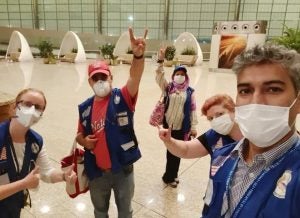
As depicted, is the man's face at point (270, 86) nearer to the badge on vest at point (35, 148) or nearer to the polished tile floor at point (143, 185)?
the badge on vest at point (35, 148)

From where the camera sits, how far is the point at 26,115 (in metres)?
1.62

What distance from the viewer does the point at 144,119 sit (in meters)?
5.61

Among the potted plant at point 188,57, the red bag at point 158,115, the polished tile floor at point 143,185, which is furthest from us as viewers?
the potted plant at point 188,57

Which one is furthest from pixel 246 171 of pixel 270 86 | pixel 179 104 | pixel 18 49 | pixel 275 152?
pixel 18 49

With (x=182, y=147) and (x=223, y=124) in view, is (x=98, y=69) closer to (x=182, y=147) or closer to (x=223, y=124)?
(x=182, y=147)

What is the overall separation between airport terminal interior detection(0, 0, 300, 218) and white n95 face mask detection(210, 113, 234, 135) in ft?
4.40

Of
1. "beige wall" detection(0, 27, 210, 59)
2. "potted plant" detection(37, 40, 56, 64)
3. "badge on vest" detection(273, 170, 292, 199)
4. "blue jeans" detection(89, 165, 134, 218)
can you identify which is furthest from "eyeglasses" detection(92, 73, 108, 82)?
"beige wall" detection(0, 27, 210, 59)

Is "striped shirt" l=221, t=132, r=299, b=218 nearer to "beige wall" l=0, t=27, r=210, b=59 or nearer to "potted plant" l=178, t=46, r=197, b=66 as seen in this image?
"potted plant" l=178, t=46, r=197, b=66

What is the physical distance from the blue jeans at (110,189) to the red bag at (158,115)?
1070mm

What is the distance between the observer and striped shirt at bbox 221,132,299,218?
1001 mm

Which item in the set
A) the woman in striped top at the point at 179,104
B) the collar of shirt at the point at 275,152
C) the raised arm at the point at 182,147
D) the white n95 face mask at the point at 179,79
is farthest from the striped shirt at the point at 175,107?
the collar of shirt at the point at 275,152

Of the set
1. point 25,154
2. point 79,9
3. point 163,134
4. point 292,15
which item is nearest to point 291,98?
point 163,134

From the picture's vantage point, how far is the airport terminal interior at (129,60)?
287cm

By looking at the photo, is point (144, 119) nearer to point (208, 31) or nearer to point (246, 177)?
point (246, 177)
